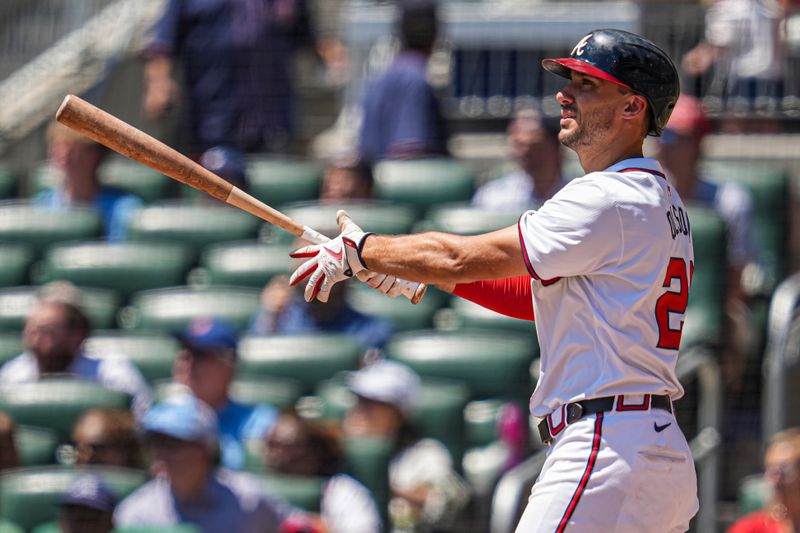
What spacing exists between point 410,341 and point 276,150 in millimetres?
1582

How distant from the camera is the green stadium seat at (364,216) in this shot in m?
5.65

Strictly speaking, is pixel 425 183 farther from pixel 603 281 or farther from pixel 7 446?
pixel 603 281

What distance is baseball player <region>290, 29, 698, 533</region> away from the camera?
8.75 feet

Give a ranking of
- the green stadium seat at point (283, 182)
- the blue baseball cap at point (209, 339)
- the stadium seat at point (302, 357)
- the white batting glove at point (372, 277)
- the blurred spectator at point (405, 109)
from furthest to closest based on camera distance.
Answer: the green stadium seat at point (283, 182)
the blurred spectator at point (405, 109)
the stadium seat at point (302, 357)
the blue baseball cap at point (209, 339)
the white batting glove at point (372, 277)

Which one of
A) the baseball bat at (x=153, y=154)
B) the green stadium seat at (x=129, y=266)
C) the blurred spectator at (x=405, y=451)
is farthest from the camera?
the green stadium seat at (x=129, y=266)

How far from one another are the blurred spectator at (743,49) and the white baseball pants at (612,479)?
12.8 ft

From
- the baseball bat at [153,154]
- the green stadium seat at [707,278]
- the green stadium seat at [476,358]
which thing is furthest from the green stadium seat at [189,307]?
the baseball bat at [153,154]

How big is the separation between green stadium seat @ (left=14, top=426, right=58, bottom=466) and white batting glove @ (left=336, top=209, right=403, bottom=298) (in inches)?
96.9

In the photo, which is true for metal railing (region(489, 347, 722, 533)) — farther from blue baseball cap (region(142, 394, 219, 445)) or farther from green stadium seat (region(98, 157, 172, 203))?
green stadium seat (region(98, 157, 172, 203))

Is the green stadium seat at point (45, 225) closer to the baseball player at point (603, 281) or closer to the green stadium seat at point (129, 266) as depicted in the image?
the green stadium seat at point (129, 266)

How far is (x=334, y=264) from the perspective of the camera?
9.34 ft

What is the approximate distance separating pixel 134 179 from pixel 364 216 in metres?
1.31

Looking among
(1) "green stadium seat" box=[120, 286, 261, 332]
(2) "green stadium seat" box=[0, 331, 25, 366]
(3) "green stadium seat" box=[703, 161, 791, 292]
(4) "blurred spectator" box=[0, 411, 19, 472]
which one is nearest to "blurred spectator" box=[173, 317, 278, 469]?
(1) "green stadium seat" box=[120, 286, 261, 332]

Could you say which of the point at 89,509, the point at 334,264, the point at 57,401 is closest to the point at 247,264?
the point at 57,401
